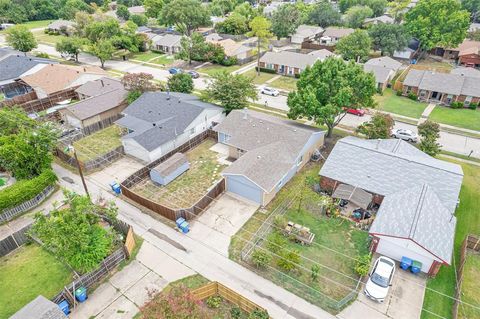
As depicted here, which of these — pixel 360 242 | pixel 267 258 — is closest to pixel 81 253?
pixel 267 258

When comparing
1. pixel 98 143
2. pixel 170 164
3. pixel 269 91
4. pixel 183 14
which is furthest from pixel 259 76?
pixel 170 164

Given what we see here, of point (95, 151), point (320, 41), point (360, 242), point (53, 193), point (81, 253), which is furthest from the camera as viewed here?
point (320, 41)

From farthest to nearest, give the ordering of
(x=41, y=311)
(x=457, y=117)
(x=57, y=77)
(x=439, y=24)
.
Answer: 1. (x=439, y=24)
2. (x=57, y=77)
3. (x=457, y=117)
4. (x=41, y=311)

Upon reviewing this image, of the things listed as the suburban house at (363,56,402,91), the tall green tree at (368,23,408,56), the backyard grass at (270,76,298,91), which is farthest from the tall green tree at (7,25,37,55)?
the tall green tree at (368,23,408,56)

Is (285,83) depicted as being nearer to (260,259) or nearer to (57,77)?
(57,77)

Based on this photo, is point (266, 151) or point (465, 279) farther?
point (266, 151)

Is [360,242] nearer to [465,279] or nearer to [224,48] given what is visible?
[465,279]

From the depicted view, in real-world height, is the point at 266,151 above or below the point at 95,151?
above
